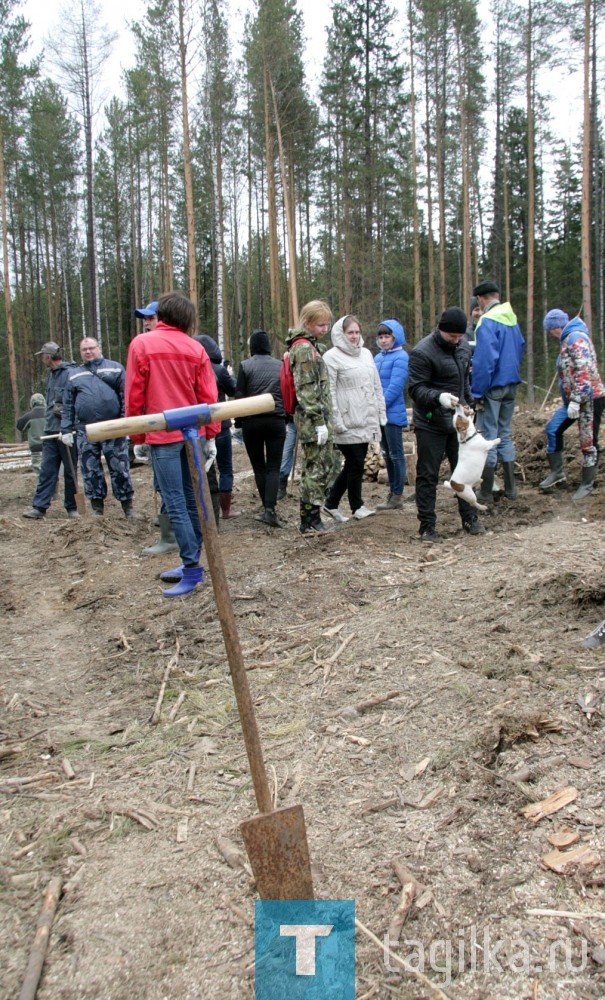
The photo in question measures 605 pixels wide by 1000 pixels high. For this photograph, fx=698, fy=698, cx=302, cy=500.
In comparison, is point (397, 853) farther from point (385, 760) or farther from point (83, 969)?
point (83, 969)

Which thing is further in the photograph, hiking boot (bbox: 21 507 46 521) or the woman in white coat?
hiking boot (bbox: 21 507 46 521)

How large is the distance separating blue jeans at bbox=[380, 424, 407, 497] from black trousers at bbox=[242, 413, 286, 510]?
140 centimetres

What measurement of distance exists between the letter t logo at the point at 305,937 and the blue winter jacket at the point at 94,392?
6.01m

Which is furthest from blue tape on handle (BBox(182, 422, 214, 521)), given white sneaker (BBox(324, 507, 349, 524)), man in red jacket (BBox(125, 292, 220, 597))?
white sneaker (BBox(324, 507, 349, 524))

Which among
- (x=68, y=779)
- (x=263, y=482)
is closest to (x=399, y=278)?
(x=263, y=482)

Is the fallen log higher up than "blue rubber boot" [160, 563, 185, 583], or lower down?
lower down

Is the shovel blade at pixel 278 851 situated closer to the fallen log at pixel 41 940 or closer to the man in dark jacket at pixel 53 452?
the fallen log at pixel 41 940

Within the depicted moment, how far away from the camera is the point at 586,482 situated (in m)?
7.30

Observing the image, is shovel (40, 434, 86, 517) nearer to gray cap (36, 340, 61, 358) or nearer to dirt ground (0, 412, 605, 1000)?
gray cap (36, 340, 61, 358)

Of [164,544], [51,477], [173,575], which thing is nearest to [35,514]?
[51,477]

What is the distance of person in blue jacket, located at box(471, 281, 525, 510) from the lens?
6672 millimetres

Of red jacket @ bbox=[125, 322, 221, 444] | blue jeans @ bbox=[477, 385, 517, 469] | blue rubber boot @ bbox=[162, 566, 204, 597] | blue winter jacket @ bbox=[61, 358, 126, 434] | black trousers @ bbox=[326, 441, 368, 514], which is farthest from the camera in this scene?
blue winter jacket @ bbox=[61, 358, 126, 434]

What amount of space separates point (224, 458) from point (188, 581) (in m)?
2.33

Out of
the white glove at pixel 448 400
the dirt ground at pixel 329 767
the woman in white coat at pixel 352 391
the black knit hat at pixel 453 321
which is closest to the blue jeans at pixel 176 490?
the dirt ground at pixel 329 767
